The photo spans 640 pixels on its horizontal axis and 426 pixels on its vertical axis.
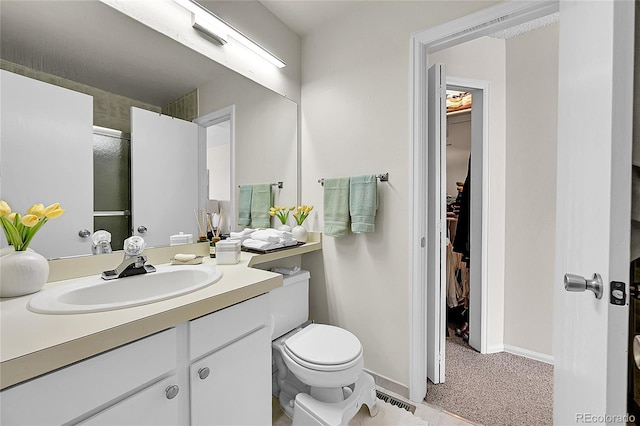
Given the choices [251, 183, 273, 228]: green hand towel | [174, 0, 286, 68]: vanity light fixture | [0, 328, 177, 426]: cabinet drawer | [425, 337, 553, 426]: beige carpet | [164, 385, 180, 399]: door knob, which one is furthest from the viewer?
[251, 183, 273, 228]: green hand towel

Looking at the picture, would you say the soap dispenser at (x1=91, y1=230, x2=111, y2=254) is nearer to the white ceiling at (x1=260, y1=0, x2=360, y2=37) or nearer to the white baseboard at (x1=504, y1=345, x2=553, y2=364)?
the white ceiling at (x1=260, y1=0, x2=360, y2=37)

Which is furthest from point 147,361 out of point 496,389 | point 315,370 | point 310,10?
point 310,10

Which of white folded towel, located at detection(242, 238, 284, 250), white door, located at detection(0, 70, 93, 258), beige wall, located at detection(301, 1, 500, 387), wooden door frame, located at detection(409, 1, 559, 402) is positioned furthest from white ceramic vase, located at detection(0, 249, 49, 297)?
wooden door frame, located at detection(409, 1, 559, 402)

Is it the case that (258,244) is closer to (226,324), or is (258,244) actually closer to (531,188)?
(226,324)

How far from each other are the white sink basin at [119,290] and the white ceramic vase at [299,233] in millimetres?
806

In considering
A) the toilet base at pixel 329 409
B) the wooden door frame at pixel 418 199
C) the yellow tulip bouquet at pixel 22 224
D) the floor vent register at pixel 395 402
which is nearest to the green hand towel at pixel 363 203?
the wooden door frame at pixel 418 199

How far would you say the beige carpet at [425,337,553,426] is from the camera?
1.47 metres

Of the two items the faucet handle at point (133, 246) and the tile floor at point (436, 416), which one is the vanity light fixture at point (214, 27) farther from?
the tile floor at point (436, 416)

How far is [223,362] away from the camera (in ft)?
2.95

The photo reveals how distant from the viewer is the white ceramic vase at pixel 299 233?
6.28 feet

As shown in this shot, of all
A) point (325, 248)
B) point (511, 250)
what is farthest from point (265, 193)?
point (511, 250)

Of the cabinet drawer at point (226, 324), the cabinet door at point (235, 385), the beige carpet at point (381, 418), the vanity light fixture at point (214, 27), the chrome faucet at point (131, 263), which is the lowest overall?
the beige carpet at point (381, 418)

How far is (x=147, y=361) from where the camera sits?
0.71 meters

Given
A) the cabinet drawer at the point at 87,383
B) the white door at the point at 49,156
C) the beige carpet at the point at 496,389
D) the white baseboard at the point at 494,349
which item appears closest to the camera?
the cabinet drawer at the point at 87,383
